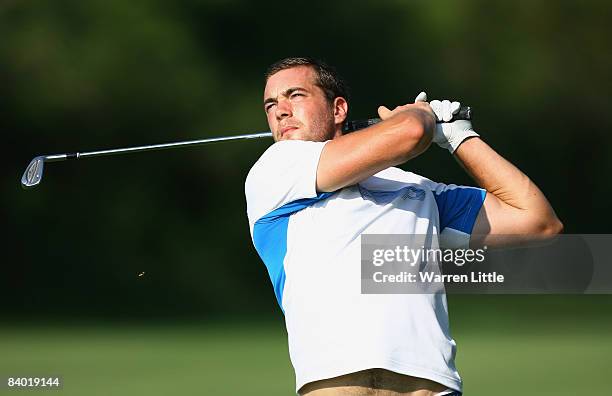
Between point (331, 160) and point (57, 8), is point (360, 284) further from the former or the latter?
point (57, 8)

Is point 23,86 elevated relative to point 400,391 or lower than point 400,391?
elevated

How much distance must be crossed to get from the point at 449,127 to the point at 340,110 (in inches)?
15.8

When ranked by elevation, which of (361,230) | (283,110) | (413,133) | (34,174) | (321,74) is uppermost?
(34,174)

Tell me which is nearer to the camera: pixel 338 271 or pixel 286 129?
pixel 338 271

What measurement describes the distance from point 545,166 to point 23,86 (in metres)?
6.51

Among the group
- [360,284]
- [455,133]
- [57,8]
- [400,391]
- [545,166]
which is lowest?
[400,391]

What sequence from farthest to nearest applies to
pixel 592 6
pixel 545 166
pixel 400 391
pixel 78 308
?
pixel 592 6, pixel 545 166, pixel 78 308, pixel 400 391

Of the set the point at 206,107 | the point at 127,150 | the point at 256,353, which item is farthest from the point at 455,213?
the point at 206,107

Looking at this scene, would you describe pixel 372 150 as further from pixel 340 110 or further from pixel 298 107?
pixel 340 110

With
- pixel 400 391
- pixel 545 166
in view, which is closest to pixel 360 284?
pixel 400 391

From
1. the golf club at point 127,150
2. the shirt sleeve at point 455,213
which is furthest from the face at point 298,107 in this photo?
the shirt sleeve at point 455,213

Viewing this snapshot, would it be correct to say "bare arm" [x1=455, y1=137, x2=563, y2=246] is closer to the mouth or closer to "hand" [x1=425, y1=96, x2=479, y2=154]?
"hand" [x1=425, y1=96, x2=479, y2=154]

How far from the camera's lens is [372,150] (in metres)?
3.07

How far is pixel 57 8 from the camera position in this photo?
48.8 feet
